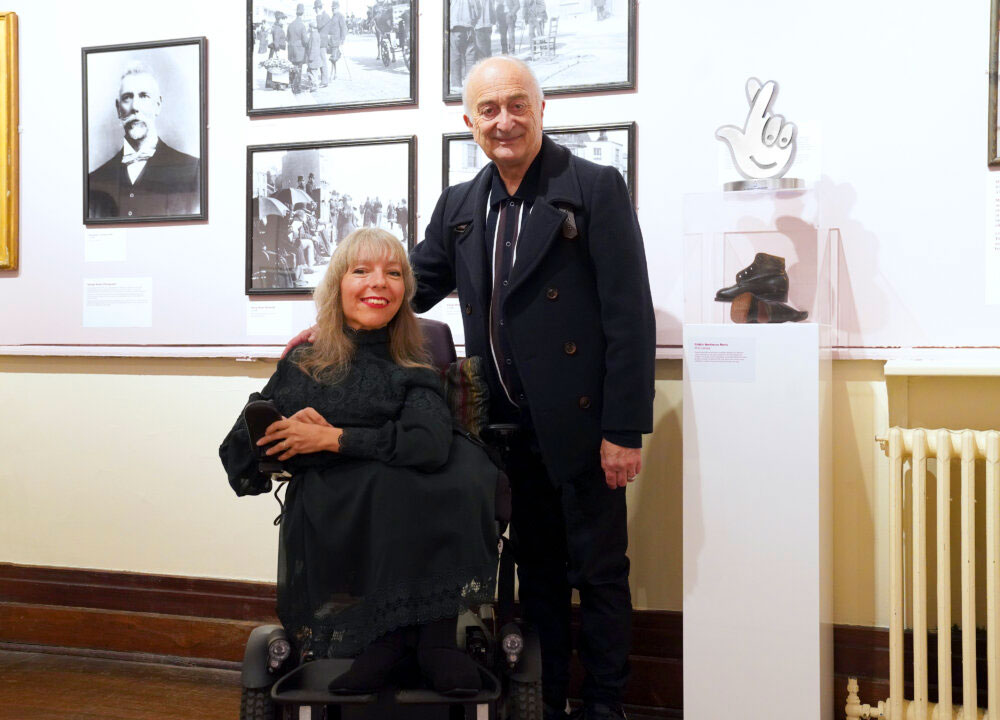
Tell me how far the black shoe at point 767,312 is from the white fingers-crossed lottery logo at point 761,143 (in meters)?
0.36

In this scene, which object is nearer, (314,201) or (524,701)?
(524,701)

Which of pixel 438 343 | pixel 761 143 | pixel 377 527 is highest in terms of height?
pixel 761 143

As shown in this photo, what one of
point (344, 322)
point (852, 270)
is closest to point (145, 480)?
point (344, 322)

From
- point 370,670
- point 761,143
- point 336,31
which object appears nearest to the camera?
point 370,670

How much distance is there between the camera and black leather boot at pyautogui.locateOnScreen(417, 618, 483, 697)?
74.7 inches

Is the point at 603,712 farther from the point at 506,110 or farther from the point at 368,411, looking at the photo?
the point at 506,110

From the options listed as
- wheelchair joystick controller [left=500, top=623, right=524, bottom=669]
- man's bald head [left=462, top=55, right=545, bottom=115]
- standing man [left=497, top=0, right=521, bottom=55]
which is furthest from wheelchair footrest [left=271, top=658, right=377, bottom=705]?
standing man [left=497, top=0, right=521, bottom=55]

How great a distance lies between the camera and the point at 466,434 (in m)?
2.12

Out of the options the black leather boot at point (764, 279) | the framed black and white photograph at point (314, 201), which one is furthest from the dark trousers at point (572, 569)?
the framed black and white photograph at point (314, 201)

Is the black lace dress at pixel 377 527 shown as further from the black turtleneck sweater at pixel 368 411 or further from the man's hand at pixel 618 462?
the man's hand at pixel 618 462

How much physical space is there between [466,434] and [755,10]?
1.57 m

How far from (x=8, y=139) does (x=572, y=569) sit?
259 centimetres

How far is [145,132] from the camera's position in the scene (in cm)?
323

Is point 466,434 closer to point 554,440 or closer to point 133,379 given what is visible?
point 554,440
